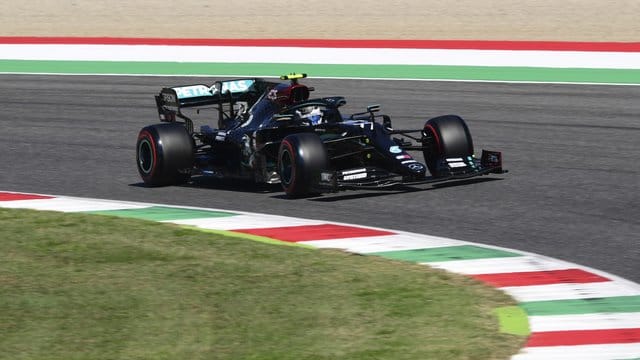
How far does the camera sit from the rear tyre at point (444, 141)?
43.7 feet

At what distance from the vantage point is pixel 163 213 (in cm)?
1230

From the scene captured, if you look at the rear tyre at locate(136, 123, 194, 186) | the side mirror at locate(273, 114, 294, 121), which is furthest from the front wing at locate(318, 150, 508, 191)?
the rear tyre at locate(136, 123, 194, 186)

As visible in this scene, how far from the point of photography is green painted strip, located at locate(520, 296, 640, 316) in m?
8.26

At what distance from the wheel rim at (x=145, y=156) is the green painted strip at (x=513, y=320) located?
20.9 feet

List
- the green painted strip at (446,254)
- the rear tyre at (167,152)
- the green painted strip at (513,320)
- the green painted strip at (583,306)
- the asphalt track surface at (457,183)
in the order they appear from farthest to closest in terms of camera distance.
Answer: the rear tyre at (167,152) → the asphalt track surface at (457,183) → the green painted strip at (446,254) → the green painted strip at (583,306) → the green painted strip at (513,320)

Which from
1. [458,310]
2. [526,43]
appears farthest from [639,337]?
[526,43]

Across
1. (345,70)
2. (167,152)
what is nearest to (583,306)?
(167,152)

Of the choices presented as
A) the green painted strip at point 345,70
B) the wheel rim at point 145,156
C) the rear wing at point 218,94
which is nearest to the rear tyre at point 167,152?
the wheel rim at point 145,156

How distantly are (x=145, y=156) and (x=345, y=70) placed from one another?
10851 millimetres

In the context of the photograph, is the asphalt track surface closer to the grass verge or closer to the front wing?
the front wing

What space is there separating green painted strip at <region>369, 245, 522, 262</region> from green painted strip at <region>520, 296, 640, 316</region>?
1468mm

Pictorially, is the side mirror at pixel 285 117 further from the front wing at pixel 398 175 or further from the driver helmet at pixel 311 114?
the front wing at pixel 398 175

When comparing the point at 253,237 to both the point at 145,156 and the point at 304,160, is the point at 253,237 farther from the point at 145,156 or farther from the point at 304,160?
the point at 145,156

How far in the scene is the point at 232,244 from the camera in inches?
409
